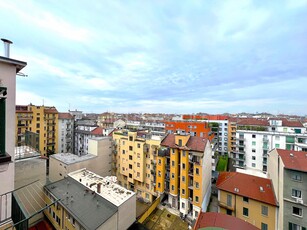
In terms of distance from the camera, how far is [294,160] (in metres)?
16.1

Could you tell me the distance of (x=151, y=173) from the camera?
25078mm

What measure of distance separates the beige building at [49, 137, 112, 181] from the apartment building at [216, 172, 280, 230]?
2083 cm

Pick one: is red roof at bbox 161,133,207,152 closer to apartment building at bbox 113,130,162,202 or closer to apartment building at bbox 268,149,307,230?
apartment building at bbox 113,130,162,202

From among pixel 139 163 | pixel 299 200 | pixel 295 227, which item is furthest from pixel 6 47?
pixel 295 227

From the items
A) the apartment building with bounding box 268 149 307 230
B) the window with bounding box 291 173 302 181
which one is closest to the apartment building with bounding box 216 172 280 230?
the apartment building with bounding box 268 149 307 230

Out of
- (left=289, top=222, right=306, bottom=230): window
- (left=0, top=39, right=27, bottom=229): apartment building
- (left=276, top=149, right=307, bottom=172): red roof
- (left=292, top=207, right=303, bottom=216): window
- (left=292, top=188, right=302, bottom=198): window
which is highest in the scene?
(left=0, top=39, right=27, bottom=229): apartment building

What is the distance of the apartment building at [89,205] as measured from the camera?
13761mm

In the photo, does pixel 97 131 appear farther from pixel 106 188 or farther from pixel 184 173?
pixel 184 173

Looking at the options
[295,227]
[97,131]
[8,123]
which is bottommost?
[295,227]

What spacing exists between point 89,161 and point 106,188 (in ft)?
32.4

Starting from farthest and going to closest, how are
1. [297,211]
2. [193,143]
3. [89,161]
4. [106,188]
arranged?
1. [89,161]
2. [193,143]
3. [106,188]
4. [297,211]

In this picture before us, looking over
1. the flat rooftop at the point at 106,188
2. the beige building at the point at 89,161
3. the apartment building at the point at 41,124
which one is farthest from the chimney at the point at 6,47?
the apartment building at the point at 41,124

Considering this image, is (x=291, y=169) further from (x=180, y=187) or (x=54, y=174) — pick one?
(x=54, y=174)

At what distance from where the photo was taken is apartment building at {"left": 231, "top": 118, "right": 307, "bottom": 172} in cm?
3125
